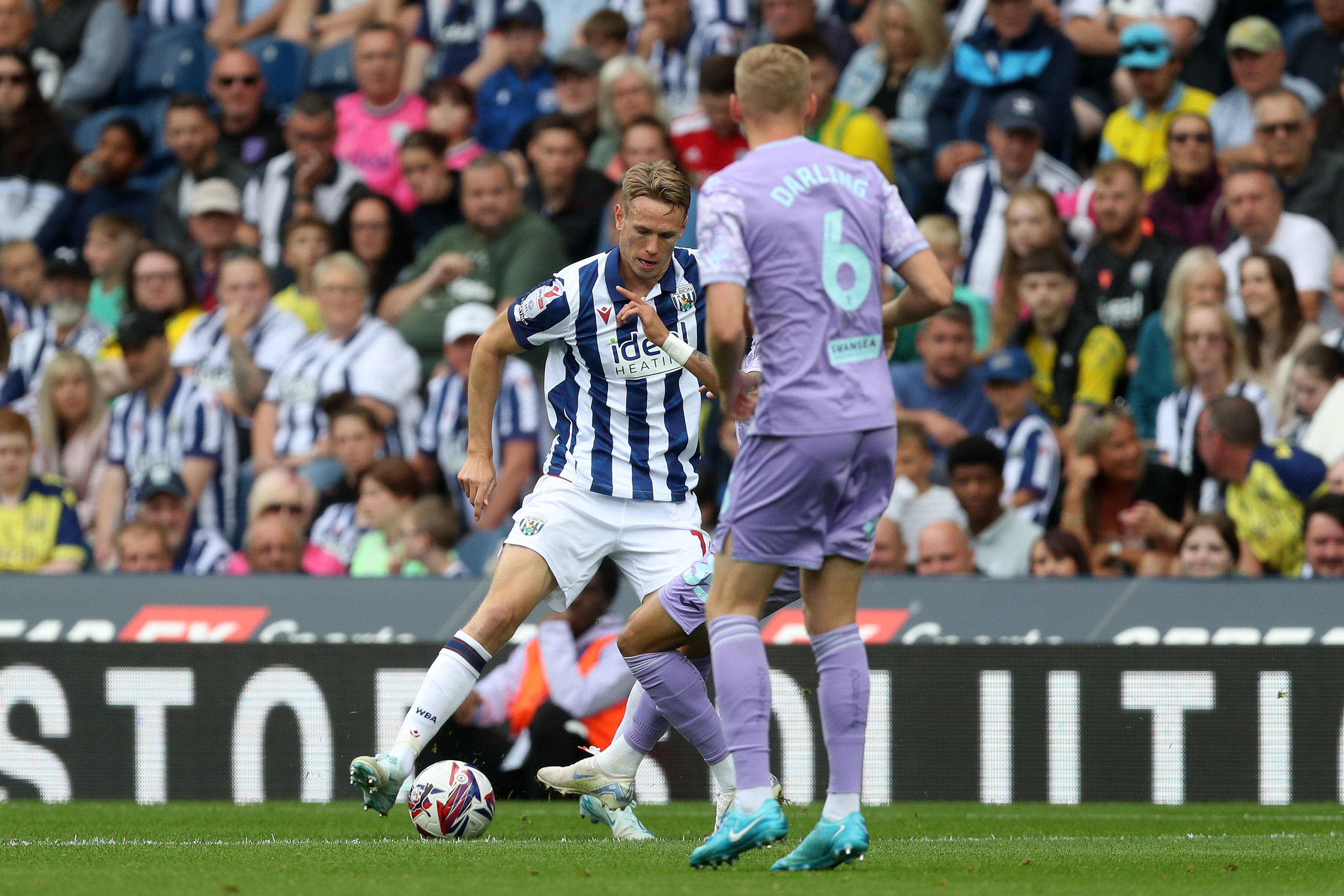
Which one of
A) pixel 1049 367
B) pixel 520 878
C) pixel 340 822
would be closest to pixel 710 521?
pixel 1049 367

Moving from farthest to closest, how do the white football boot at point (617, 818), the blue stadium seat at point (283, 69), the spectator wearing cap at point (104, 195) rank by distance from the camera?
the blue stadium seat at point (283, 69) → the spectator wearing cap at point (104, 195) → the white football boot at point (617, 818)

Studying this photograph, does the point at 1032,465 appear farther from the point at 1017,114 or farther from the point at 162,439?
the point at 162,439

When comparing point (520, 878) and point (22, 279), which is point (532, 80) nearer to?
point (22, 279)

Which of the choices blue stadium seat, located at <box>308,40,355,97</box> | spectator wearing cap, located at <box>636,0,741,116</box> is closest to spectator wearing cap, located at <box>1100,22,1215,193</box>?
spectator wearing cap, located at <box>636,0,741,116</box>

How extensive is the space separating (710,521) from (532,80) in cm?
477

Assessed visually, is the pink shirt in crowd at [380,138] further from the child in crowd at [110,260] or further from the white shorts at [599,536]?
the white shorts at [599,536]

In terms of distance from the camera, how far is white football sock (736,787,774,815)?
518 centimetres

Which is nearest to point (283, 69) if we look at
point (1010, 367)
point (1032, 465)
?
point (1010, 367)

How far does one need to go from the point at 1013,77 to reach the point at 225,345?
545 cm

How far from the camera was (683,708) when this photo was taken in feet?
22.0

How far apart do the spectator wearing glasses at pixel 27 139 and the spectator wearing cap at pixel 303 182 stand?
6.18ft

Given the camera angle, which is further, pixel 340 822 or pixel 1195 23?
pixel 1195 23

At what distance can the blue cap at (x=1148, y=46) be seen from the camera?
11.9 meters

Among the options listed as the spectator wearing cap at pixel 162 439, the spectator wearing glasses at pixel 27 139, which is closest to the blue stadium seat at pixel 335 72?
the spectator wearing glasses at pixel 27 139
